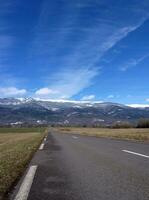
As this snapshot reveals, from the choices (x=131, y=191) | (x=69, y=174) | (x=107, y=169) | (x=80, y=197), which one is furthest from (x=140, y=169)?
(x=80, y=197)

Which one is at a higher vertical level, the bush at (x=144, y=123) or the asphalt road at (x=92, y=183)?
the bush at (x=144, y=123)

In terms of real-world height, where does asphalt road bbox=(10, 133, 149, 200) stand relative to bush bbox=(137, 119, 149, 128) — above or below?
below

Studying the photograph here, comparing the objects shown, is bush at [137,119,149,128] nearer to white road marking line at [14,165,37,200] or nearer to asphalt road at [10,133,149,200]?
asphalt road at [10,133,149,200]

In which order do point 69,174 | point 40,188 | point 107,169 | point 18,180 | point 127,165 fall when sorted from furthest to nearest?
point 127,165
point 107,169
point 69,174
point 18,180
point 40,188

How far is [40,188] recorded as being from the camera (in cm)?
763

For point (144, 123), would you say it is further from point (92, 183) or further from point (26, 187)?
point (26, 187)

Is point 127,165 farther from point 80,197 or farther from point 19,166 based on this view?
point 80,197

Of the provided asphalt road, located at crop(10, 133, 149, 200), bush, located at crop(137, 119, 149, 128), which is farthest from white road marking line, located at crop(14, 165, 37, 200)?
bush, located at crop(137, 119, 149, 128)

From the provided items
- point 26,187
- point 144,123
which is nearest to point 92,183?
point 26,187

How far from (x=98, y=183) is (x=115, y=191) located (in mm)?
981

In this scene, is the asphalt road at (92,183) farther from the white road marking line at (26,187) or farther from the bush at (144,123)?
the bush at (144,123)

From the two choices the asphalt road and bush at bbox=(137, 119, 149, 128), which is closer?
the asphalt road

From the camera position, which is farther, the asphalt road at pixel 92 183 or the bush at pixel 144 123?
the bush at pixel 144 123

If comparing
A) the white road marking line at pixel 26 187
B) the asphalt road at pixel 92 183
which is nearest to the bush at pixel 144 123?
the asphalt road at pixel 92 183
